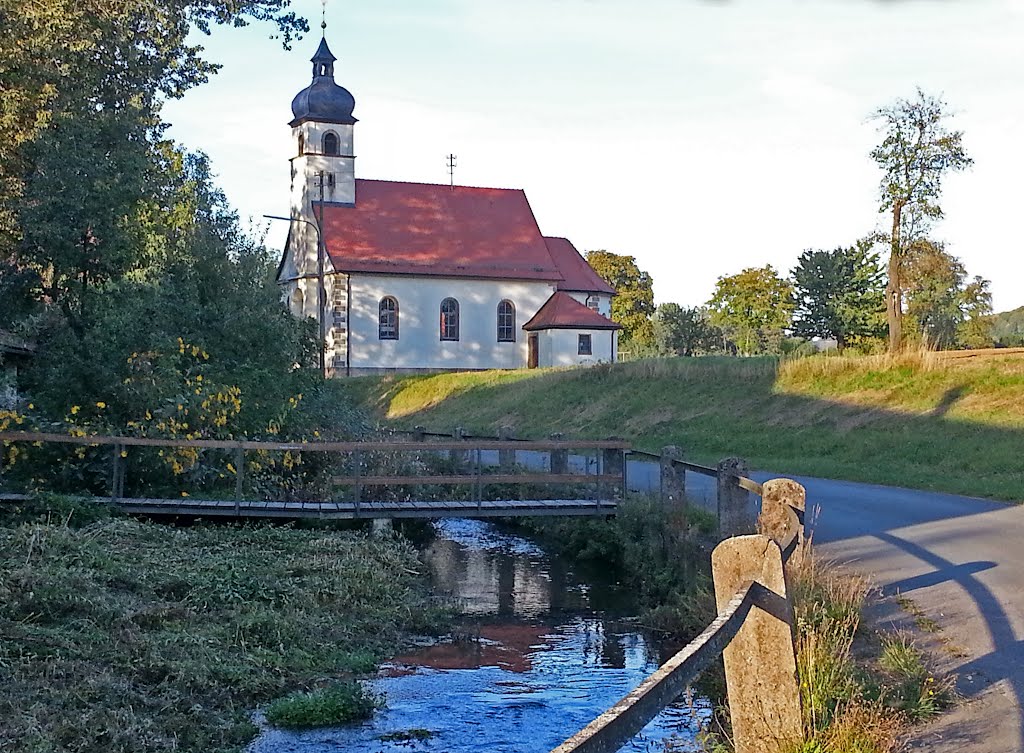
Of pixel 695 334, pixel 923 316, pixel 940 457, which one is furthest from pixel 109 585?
pixel 695 334

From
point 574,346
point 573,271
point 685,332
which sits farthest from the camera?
point 685,332

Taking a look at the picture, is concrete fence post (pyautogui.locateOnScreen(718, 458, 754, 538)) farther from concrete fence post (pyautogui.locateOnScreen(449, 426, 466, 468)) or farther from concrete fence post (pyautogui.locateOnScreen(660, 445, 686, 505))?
concrete fence post (pyautogui.locateOnScreen(449, 426, 466, 468))

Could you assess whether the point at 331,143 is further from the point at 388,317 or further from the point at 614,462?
the point at 614,462

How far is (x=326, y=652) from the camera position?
9.84 meters

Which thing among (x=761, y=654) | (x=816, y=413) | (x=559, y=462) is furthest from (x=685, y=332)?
(x=761, y=654)

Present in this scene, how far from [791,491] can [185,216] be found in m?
20.7

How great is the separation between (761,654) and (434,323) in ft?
183

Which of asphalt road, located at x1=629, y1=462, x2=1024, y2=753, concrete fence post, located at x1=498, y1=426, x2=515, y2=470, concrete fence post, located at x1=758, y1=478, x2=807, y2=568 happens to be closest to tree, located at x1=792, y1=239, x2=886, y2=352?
concrete fence post, located at x1=498, y1=426, x2=515, y2=470

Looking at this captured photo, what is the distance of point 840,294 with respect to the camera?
193 feet

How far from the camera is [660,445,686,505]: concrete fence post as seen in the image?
563 inches

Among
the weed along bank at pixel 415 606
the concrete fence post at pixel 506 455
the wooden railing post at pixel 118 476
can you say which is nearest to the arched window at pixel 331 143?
the concrete fence post at pixel 506 455

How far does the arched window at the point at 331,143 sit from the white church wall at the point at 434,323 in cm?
693

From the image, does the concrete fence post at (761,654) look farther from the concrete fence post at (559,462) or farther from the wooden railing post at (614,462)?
the concrete fence post at (559,462)

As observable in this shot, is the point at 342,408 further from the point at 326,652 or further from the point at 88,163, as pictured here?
the point at 326,652
